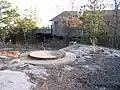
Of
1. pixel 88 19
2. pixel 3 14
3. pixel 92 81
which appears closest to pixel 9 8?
pixel 3 14

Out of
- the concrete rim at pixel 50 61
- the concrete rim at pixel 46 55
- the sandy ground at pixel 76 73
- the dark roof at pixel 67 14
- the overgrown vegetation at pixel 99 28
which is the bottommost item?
the sandy ground at pixel 76 73

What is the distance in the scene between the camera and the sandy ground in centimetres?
366

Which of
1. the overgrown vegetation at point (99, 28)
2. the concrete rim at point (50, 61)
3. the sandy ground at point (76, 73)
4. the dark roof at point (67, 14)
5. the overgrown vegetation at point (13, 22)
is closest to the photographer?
the sandy ground at point (76, 73)

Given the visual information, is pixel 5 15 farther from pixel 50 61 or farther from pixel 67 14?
pixel 50 61

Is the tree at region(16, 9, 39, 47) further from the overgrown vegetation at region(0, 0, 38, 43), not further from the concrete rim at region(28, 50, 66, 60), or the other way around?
the concrete rim at region(28, 50, 66, 60)

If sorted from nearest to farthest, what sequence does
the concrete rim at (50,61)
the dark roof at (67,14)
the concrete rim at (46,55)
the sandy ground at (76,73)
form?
the sandy ground at (76,73)
the concrete rim at (50,61)
the concrete rim at (46,55)
the dark roof at (67,14)

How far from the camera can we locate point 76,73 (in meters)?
4.23

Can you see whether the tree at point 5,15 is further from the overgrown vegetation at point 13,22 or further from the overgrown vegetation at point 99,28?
the overgrown vegetation at point 99,28

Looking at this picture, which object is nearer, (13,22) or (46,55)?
(46,55)

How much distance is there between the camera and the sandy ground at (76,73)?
366 centimetres

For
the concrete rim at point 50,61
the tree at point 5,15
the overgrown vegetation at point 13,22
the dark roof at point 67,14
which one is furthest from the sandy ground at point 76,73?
the overgrown vegetation at point 13,22

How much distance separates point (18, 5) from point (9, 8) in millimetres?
672

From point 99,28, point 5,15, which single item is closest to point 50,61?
point 99,28

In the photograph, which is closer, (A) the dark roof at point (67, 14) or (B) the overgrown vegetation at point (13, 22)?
(A) the dark roof at point (67, 14)
